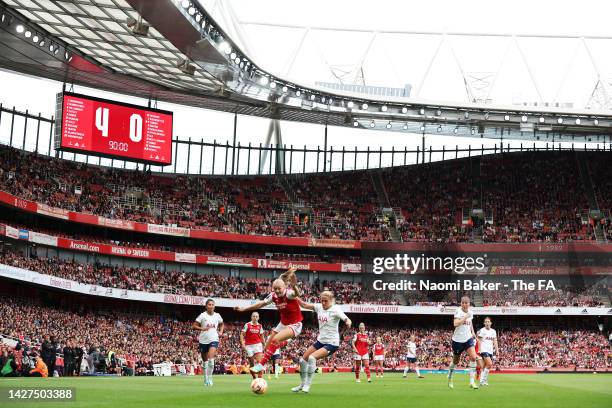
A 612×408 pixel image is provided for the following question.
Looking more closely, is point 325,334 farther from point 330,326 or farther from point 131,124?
point 131,124

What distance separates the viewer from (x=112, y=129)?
2084 inches

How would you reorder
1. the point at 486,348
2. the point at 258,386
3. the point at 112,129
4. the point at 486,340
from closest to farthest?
the point at 258,386
the point at 486,348
the point at 486,340
the point at 112,129

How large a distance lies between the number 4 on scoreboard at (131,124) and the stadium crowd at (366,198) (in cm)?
1019

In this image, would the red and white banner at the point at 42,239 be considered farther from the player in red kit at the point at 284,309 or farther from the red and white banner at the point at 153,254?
the player in red kit at the point at 284,309

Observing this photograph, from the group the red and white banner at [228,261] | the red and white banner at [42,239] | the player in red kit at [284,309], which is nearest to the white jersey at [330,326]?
the player in red kit at [284,309]

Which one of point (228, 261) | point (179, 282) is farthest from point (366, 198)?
point (179, 282)

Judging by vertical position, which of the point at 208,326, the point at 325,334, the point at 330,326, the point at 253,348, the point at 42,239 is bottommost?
the point at 253,348

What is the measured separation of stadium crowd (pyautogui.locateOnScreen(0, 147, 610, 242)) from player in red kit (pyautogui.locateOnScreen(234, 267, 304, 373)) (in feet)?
146

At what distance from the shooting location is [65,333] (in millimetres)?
49750

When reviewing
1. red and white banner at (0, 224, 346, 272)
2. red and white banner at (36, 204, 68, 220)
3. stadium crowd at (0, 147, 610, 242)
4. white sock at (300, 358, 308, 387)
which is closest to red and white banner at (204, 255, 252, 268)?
red and white banner at (0, 224, 346, 272)

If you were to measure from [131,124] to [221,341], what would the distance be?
16137 mm

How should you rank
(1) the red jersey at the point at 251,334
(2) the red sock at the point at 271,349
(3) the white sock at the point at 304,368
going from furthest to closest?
(1) the red jersey at the point at 251,334 → (3) the white sock at the point at 304,368 → (2) the red sock at the point at 271,349

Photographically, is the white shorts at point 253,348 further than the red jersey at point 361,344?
No

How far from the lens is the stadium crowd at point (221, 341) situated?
4869 cm
